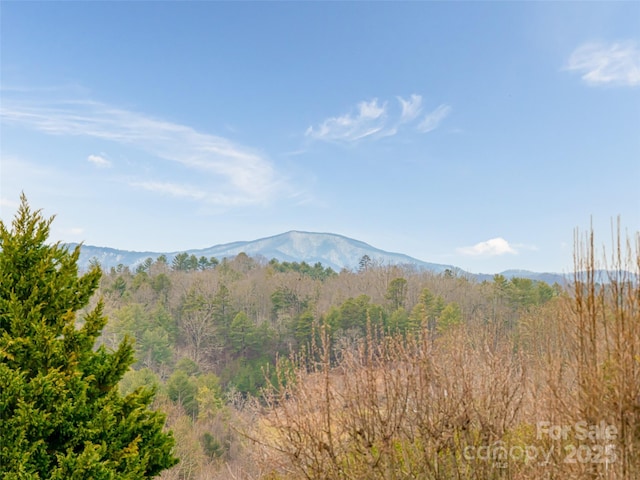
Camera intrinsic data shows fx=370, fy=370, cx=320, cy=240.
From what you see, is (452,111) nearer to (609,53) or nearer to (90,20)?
(609,53)

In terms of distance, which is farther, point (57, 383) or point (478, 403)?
point (478, 403)

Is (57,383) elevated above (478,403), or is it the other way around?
(57,383)

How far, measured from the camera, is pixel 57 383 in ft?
7.82

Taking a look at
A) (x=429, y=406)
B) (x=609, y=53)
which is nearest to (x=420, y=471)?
(x=429, y=406)

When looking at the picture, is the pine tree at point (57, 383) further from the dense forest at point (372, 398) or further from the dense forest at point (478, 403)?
the dense forest at point (478, 403)

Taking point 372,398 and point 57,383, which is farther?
point 372,398

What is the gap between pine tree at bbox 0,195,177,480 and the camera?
2258mm

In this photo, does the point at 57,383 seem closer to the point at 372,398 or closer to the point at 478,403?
the point at 372,398

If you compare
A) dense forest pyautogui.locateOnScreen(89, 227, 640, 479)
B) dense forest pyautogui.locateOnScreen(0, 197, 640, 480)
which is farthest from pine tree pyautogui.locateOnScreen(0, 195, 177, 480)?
dense forest pyautogui.locateOnScreen(89, 227, 640, 479)

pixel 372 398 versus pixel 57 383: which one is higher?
pixel 57 383

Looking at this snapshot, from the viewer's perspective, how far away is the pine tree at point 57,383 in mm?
2258

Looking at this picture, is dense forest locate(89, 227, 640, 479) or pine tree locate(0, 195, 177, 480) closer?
pine tree locate(0, 195, 177, 480)

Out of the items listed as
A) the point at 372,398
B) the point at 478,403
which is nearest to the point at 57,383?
the point at 372,398

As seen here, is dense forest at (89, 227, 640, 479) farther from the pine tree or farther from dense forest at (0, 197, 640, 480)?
the pine tree
